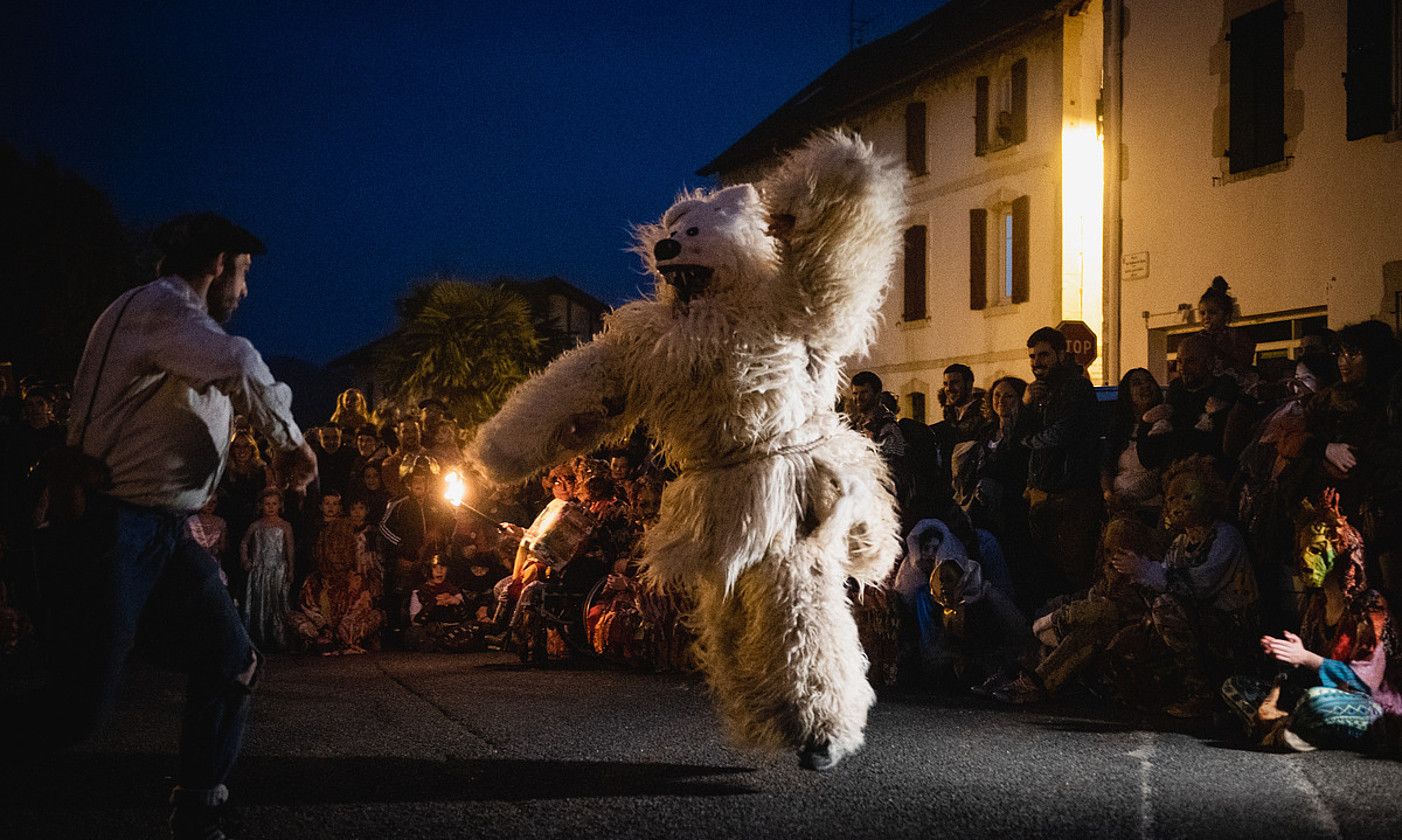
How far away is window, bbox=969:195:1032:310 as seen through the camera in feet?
72.8

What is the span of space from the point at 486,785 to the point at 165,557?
1724 millimetres

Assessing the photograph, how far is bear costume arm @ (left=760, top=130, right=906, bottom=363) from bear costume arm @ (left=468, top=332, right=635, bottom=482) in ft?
2.65

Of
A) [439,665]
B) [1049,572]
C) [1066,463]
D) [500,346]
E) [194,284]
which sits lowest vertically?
[439,665]

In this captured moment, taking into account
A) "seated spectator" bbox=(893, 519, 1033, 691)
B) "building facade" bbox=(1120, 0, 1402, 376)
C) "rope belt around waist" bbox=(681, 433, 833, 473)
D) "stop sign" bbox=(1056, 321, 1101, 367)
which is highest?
"building facade" bbox=(1120, 0, 1402, 376)

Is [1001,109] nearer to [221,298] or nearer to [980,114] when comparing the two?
[980,114]

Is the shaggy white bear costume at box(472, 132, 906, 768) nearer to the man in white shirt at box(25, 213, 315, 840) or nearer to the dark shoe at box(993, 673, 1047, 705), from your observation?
the man in white shirt at box(25, 213, 315, 840)

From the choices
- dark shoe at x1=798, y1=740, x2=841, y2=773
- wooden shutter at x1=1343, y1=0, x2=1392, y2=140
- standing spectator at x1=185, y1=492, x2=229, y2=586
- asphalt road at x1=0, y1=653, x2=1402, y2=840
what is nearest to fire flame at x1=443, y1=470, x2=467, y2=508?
asphalt road at x1=0, y1=653, x2=1402, y2=840

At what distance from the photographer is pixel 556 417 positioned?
5078mm

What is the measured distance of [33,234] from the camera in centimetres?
3325

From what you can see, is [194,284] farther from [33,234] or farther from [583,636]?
[33,234]

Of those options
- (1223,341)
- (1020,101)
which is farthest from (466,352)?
(1223,341)

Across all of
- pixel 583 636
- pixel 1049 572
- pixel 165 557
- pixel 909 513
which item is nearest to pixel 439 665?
pixel 583 636

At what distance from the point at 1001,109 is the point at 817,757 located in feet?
64.5

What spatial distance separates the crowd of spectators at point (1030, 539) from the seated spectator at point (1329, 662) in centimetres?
1
